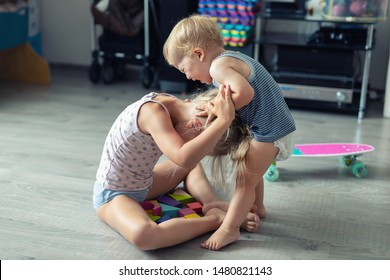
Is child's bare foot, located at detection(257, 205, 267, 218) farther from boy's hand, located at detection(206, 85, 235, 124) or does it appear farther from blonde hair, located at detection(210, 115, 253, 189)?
Answer: boy's hand, located at detection(206, 85, 235, 124)

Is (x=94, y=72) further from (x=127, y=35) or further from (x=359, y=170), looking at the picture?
(x=359, y=170)

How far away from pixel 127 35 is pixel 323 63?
3.79 feet

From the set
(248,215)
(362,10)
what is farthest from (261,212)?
(362,10)

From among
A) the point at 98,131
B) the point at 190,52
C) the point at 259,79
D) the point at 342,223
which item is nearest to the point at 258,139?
the point at 259,79

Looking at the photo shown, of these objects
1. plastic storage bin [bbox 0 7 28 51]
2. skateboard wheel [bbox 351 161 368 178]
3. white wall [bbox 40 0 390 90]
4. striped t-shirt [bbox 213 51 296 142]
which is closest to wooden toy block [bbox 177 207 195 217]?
striped t-shirt [bbox 213 51 296 142]

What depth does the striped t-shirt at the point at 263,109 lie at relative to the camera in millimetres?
1513

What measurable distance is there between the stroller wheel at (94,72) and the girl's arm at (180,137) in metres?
2.03

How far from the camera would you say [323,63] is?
2.99 metres

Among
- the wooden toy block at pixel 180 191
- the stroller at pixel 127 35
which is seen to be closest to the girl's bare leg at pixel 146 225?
the wooden toy block at pixel 180 191

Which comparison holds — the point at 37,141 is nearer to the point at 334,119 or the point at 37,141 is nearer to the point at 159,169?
the point at 159,169

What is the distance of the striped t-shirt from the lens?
1.51 meters

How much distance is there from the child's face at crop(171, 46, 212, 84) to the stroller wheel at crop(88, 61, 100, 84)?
2.09m

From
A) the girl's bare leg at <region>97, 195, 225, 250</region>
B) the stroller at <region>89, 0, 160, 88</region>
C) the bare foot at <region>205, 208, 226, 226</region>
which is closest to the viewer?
the girl's bare leg at <region>97, 195, 225, 250</region>

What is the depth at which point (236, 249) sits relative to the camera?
1599mm
